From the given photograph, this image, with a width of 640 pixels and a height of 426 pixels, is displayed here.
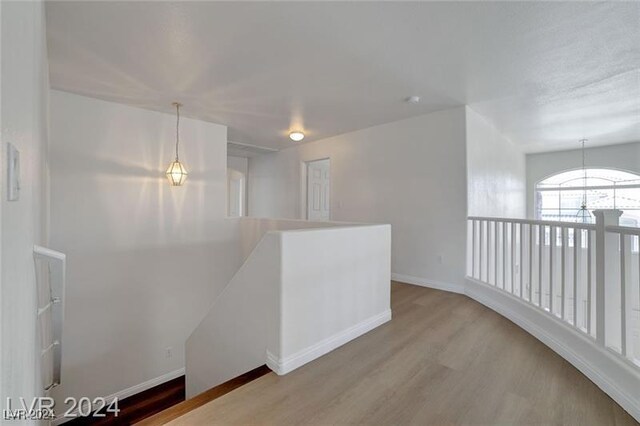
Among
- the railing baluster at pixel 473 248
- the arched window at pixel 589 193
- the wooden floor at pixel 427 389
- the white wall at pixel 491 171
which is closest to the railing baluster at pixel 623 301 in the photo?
the wooden floor at pixel 427 389

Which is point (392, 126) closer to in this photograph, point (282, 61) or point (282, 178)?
point (282, 61)

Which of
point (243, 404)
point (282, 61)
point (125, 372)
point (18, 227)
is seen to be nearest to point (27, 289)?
point (18, 227)

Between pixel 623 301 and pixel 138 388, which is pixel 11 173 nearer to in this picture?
pixel 623 301

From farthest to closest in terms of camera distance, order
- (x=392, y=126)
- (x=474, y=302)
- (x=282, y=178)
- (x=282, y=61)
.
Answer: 1. (x=282, y=178)
2. (x=392, y=126)
3. (x=474, y=302)
4. (x=282, y=61)

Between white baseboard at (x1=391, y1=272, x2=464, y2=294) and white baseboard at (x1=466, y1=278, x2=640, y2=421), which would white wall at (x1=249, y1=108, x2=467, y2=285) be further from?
white baseboard at (x1=466, y1=278, x2=640, y2=421)

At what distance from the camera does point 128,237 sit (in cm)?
373

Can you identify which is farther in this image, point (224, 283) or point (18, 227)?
point (224, 283)

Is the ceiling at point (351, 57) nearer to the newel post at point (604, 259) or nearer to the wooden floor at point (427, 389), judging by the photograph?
the newel post at point (604, 259)

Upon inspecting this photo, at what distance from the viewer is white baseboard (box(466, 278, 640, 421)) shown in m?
1.64

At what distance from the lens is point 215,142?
458 centimetres

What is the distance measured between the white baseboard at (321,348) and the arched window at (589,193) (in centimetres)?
646

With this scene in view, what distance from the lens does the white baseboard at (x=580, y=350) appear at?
5.38ft

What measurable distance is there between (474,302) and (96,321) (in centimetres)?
468

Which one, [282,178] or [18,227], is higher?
[282,178]
